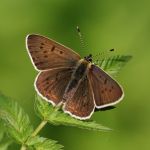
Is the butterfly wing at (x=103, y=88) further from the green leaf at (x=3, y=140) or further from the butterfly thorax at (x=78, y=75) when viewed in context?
the green leaf at (x=3, y=140)

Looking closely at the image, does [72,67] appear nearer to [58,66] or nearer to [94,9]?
[58,66]

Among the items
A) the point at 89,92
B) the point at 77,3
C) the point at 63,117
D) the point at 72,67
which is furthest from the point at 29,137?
the point at 77,3

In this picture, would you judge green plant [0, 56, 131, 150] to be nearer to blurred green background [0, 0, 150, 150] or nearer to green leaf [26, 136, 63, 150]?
green leaf [26, 136, 63, 150]

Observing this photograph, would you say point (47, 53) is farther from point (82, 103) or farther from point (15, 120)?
point (15, 120)

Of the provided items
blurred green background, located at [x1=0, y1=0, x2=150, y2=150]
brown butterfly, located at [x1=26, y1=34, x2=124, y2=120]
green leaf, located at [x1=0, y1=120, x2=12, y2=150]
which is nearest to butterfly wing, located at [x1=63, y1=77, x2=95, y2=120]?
brown butterfly, located at [x1=26, y1=34, x2=124, y2=120]

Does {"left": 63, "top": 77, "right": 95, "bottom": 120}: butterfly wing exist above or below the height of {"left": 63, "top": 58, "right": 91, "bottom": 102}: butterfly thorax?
below
